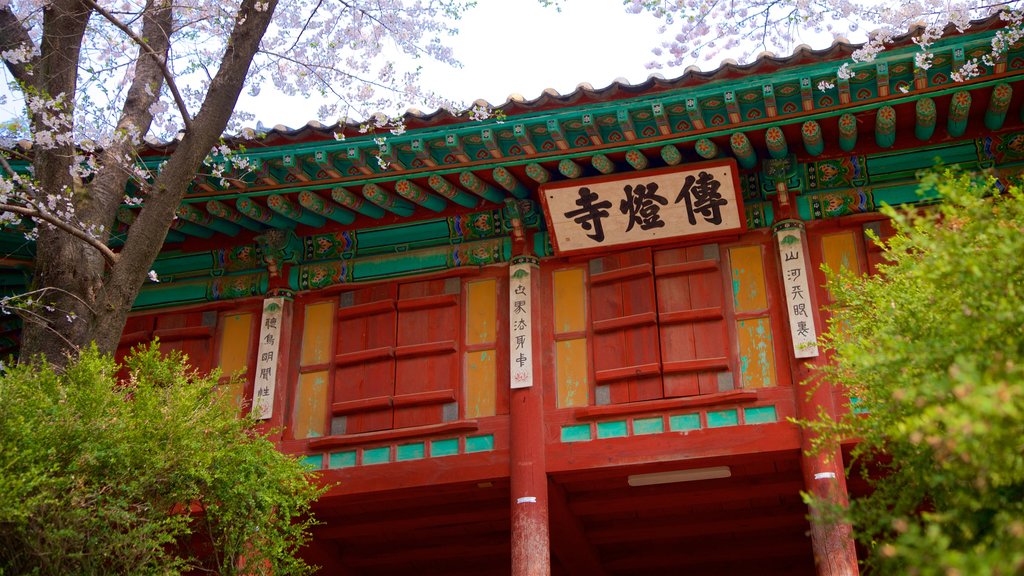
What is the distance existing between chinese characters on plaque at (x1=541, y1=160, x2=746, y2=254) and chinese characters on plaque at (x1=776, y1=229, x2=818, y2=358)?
423mm

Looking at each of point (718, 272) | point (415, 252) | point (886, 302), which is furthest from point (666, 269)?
point (886, 302)

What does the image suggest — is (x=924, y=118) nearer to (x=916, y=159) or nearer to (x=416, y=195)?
(x=916, y=159)

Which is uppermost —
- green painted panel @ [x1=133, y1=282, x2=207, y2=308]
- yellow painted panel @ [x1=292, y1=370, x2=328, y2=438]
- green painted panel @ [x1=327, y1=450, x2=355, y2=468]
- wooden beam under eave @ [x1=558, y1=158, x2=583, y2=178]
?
wooden beam under eave @ [x1=558, y1=158, x2=583, y2=178]

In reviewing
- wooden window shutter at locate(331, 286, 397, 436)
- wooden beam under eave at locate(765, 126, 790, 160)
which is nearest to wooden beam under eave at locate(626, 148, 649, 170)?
wooden beam under eave at locate(765, 126, 790, 160)

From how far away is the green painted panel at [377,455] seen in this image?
8883mm

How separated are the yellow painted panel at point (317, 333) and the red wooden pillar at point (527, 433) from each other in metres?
1.82

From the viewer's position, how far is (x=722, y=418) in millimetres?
8258

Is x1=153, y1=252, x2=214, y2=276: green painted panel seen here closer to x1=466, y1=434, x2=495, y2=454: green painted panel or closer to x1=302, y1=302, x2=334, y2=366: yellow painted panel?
x1=302, y1=302, x2=334, y2=366: yellow painted panel

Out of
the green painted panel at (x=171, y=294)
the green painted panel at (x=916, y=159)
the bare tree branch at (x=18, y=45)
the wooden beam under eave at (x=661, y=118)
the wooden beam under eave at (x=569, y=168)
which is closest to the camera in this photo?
the bare tree branch at (x=18, y=45)

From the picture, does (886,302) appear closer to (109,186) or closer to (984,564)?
(984,564)

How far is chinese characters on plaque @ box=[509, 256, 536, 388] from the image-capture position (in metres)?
8.75

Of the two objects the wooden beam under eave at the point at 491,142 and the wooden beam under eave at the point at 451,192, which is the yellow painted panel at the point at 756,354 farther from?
Answer: the wooden beam under eave at the point at 451,192

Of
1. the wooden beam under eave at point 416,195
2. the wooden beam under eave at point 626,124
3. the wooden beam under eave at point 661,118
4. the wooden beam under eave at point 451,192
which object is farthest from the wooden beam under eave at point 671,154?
the wooden beam under eave at point 416,195

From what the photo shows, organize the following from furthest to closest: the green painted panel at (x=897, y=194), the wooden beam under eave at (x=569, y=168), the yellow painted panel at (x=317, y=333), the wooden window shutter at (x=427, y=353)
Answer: the yellow painted panel at (x=317, y=333) → the wooden window shutter at (x=427, y=353) → the wooden beam under eave at (x=569, y=168) → the green painted panel at (x=897, y=194)
